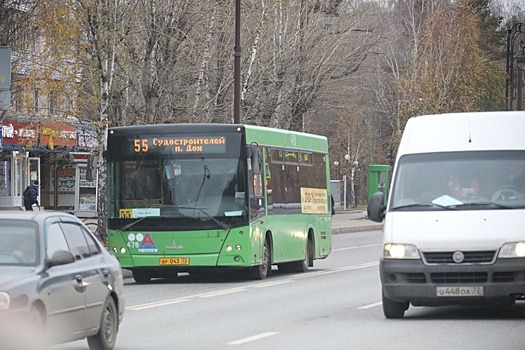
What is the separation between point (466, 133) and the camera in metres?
17.4

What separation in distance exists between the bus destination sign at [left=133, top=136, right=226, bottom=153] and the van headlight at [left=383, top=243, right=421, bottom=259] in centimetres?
885

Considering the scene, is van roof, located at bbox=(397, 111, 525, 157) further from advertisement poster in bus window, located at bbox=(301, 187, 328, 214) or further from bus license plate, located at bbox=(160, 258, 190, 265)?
advertisement poster in bus window, located at bbox=(301, 187, 328, 214)

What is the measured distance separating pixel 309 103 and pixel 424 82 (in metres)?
31.7

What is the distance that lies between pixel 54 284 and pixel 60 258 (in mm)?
256

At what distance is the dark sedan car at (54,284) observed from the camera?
10875 millimetres

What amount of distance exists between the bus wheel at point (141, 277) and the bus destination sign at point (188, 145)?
2281 millimetres

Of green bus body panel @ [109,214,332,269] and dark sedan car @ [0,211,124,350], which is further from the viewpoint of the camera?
green bus body panel @ [109,214,332,269]

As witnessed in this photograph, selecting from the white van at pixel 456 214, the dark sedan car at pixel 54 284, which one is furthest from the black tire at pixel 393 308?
the dark sedan car at pixel 54 284

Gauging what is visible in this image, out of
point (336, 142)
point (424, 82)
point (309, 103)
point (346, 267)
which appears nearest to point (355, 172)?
point (336, 142)

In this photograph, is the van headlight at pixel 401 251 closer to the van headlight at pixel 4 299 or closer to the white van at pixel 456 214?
the white van at pixel 456 214

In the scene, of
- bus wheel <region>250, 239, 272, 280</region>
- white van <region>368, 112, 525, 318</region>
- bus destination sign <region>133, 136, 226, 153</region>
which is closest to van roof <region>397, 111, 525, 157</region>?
white van <region>368, 112, 525, 318</region>

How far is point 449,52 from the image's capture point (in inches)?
3489

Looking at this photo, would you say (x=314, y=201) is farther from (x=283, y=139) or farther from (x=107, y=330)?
(x=107, y=330)

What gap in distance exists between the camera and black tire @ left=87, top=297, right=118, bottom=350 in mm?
12836
